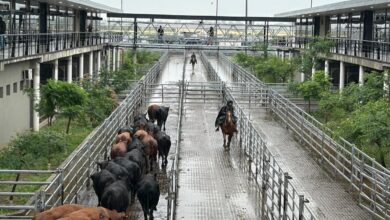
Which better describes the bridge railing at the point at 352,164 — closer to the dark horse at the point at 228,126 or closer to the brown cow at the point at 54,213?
the dark horse at the point at 228,126

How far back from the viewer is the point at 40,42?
115 ft

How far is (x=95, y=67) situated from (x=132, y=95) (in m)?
28.3

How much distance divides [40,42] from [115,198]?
878 inches

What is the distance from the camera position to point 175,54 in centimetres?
8906

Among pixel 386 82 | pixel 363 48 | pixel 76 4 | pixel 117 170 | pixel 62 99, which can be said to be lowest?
pixel 117 170

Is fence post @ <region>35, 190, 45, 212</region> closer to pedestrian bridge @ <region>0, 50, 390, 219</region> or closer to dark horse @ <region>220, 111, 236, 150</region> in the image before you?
pedestrian bridge @ <region>0, 50, 390, 219</region>

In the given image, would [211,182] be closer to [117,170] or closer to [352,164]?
[352,164]

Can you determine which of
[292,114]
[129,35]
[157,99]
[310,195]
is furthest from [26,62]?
[129,35]

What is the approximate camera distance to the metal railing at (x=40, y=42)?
27.2m

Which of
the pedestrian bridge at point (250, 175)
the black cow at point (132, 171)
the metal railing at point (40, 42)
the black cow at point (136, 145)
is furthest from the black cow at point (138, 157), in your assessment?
the metal railing at point (40, 42)

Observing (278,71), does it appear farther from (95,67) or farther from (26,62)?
(26,62)

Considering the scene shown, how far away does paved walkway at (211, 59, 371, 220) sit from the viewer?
16734 mm

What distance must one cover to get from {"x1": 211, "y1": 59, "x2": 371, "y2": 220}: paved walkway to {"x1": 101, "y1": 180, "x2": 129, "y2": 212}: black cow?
4.57m

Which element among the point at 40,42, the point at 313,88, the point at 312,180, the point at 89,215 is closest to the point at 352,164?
the point at 312,180
